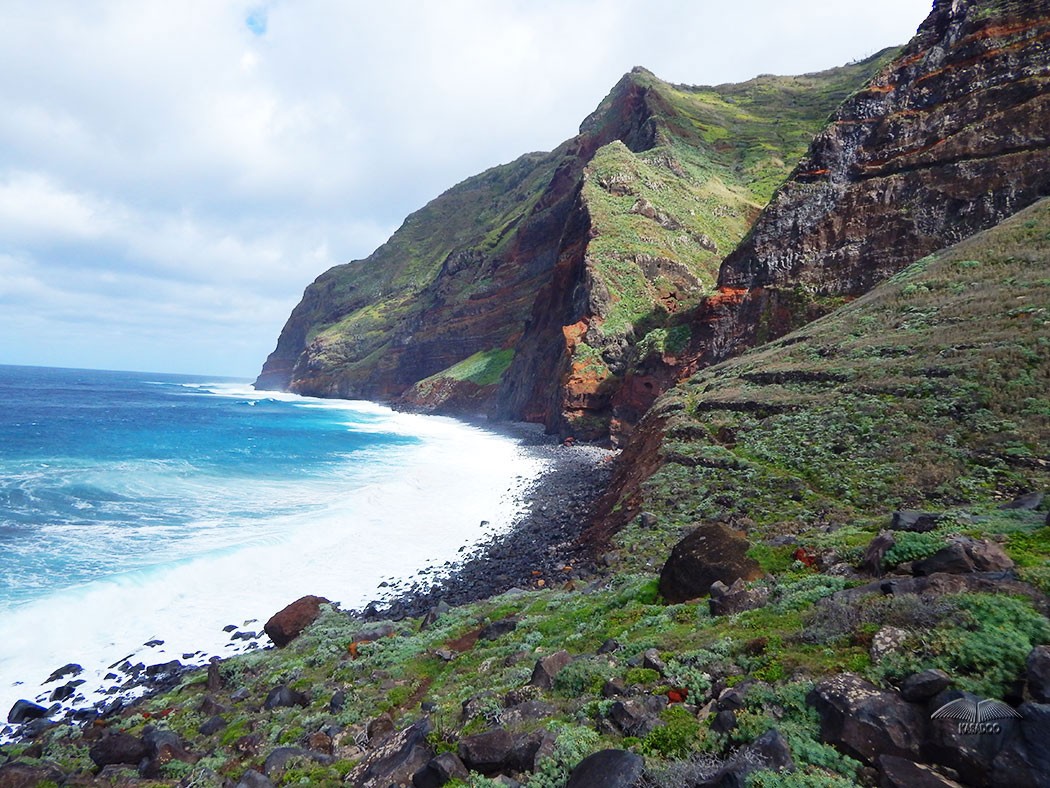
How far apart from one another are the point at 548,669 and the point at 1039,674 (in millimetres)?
5394

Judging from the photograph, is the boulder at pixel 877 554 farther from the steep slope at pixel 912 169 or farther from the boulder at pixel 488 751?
the steep slope at pixel 912 169

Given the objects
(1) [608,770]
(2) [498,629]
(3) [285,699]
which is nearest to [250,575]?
(3) [285,699]

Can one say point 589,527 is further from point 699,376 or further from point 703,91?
point 703,91

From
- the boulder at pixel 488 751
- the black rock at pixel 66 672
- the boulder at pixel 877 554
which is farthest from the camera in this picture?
the black rock at pixel 66 672

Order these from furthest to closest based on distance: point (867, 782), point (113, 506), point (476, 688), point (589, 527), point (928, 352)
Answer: point (113, 506) < point (589, 527) < point (928, 352) < point (476, 688) < point (867, 782)

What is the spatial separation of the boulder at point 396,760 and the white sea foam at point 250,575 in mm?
11047

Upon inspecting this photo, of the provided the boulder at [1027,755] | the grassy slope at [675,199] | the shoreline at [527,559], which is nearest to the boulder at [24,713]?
the shoreline at [527,559]

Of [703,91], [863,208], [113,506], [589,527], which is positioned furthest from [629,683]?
[703,91]

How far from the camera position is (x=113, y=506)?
27281mm

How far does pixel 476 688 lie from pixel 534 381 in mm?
56677

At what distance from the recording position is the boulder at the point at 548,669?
7309 millimetres

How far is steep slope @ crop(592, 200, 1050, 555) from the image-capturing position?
44.8 feet

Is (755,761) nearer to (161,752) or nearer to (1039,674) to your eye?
(1039,674)

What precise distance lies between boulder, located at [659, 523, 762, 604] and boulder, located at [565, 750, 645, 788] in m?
5.23
